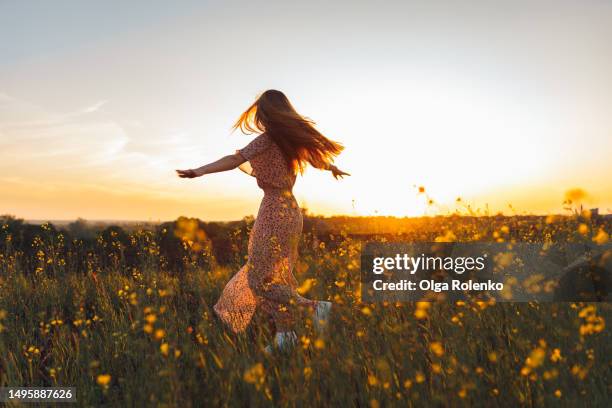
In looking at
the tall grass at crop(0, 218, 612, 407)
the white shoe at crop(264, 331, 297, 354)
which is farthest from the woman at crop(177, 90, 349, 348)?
the tall grass at crop(0, 218, 612, 407)

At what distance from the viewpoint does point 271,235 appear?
4652 mm

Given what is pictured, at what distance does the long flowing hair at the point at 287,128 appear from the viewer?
4.59 m

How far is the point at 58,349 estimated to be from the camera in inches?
165

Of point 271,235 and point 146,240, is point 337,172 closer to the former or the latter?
point 271,235

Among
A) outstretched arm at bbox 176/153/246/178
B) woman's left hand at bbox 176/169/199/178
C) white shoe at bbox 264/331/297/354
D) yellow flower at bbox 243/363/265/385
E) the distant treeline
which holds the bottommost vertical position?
white shoe at bbox 264/331/297/354

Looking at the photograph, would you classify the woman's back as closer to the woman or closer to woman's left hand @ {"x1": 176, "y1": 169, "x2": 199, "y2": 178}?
the woman

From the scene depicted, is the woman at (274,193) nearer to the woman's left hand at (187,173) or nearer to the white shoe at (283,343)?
the white shoe at (283,343)

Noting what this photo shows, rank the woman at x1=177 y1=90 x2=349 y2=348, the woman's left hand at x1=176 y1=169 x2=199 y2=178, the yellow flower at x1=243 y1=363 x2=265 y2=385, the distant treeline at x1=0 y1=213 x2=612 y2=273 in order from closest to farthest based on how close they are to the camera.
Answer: the yellow flower at x1=243 y1=363 x2=265 y2=385
the woman's left hand at x1=176 y1=169 x2=199 y2=178
the woman at x1=177 y1=90 x2=349 y2=348
the distant treeline at x1=0 y1=213 x2=612 y2=273

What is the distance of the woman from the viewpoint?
15.1 feet

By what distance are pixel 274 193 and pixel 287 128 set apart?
0.63 m

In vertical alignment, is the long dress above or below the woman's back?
below

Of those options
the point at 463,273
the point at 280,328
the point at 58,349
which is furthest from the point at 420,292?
the point at 58,349

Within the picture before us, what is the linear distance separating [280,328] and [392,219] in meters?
4.63

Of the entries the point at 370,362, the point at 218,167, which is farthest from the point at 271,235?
the point at 370,362
